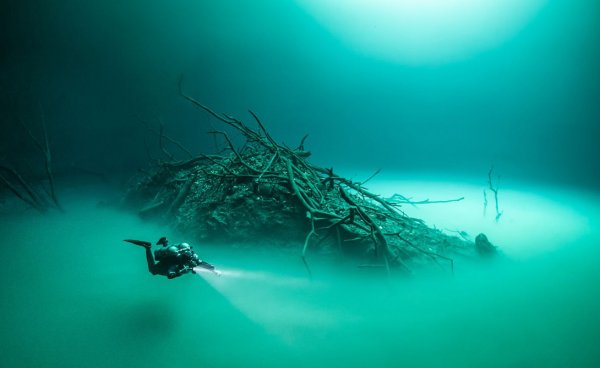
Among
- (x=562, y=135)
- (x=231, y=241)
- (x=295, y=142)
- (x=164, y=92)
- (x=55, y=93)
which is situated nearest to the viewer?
(x=231, y=241)

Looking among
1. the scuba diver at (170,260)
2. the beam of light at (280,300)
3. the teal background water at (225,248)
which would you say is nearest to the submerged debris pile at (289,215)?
the teal background water at (225,248)

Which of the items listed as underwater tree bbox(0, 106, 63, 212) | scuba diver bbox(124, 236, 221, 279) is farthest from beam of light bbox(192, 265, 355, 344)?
underwater tree bbox(0, 106, 63, 212)

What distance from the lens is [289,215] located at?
430cm

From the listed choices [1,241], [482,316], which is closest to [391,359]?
[482,316]

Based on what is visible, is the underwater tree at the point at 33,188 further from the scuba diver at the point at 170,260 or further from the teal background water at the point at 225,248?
the scuba diver at the point at 170,260

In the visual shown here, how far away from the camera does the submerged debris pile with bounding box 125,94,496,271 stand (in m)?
3.88

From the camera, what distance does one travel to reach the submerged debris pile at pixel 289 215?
388 centimetres

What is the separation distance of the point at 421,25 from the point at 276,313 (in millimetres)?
56619

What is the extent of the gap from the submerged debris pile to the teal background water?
32 cm

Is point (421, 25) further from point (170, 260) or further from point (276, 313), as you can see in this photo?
point (170, 260)

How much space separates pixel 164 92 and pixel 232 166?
1024 inches

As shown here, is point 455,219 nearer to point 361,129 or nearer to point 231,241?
point 231,241

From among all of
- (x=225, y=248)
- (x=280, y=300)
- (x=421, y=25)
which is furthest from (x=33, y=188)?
(x=421, y=25)

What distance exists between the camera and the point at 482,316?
3.14 meters
